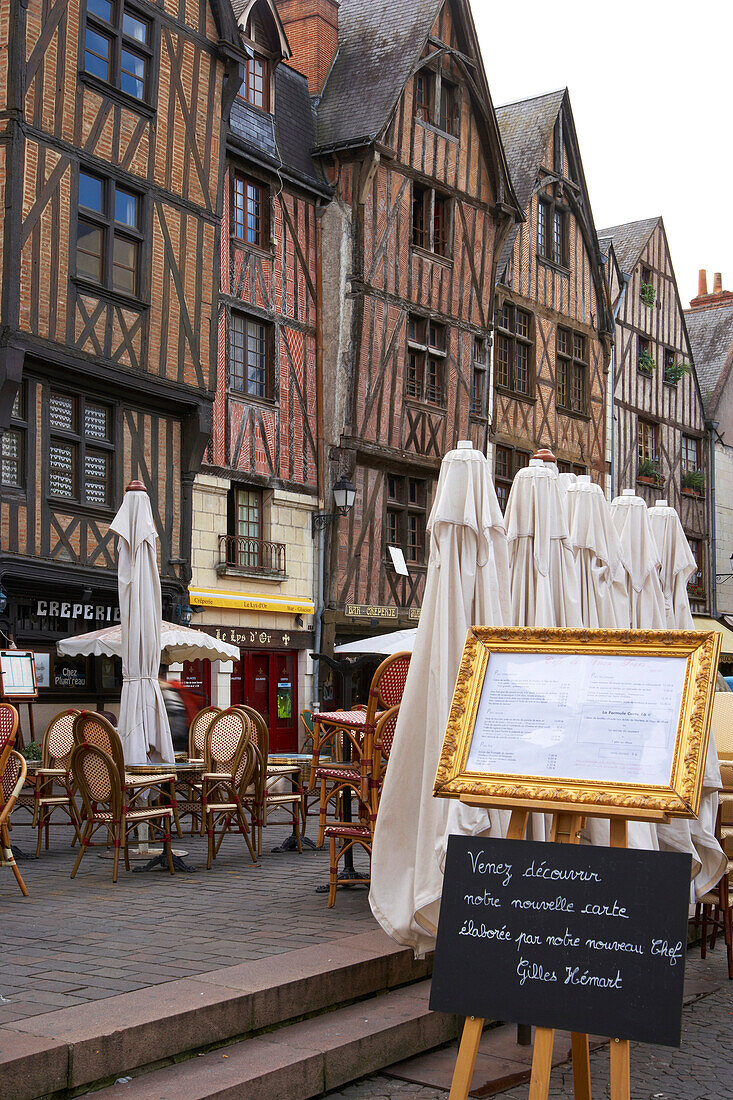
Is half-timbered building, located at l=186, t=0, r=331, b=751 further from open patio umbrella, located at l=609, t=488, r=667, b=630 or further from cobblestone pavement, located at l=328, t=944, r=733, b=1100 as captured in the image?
cobblestone pavement, located at l=328, t=944, r=733, b=1100

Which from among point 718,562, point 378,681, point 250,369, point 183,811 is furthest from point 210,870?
point 718,562

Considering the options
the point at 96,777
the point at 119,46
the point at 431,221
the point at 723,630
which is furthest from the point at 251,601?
the point at 723,630

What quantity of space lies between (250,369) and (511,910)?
1500 centimetres

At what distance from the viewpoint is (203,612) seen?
16797mm

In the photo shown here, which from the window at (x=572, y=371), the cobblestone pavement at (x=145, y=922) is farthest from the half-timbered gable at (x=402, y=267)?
the cobblestone pavement at (x=145, y=922)

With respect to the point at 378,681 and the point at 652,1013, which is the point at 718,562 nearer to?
the point at 378,681

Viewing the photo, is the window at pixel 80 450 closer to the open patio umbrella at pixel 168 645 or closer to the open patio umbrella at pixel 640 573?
the open patio umbrella at pixel 168 645

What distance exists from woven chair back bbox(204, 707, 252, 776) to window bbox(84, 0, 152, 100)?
8913mm

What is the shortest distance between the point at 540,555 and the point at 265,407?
1238cm

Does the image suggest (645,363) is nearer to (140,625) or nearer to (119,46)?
(119,46)

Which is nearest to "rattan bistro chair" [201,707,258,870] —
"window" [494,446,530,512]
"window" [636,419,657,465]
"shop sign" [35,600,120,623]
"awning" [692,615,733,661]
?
"shop sign" [35,600,120,623]

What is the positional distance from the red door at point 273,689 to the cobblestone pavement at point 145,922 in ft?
30.2

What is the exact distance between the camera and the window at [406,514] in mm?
20219

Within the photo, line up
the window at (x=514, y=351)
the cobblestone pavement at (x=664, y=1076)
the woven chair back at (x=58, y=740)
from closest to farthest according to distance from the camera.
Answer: the cobblestone pavement at (x=664, y=1076), the woven chair back at (x=58, y=740), the window at (x=514, y=351)
